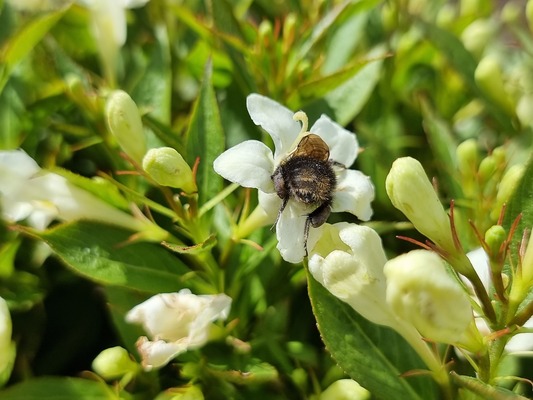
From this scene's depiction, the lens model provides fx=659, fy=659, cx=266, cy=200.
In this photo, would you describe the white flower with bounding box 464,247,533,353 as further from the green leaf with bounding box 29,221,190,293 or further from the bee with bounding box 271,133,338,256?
the green leaf with bounding box 29,221,190,293

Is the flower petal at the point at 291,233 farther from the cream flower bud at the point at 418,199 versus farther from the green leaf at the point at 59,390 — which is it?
the green leaf at the point at 59,390

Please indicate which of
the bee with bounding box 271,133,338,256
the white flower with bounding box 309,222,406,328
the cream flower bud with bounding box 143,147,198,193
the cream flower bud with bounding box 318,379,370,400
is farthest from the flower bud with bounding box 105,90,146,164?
the cream flower bud with bounding box 318,379,370,400

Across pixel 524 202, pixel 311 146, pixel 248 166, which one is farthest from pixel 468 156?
pixel 248 166

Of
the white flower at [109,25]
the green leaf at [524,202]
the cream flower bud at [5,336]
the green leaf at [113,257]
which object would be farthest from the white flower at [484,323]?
the white flower at [109,25]

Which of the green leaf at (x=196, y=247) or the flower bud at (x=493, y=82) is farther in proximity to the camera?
the flower bud at (x=493, y=82)

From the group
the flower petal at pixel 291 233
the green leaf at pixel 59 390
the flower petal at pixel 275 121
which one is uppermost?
the flower petal at pixel 275 121

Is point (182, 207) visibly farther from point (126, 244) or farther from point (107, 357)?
point (107, 357)
